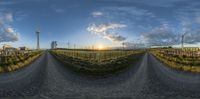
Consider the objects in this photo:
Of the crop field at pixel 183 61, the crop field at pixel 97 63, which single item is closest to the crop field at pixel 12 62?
the crop field at pixel 97 63

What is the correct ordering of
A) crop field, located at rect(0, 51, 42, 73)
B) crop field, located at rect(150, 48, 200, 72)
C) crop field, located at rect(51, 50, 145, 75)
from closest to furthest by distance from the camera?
crop field, located at rect(51, 50, 145, 75), crop field, located at rect(0, 51, 42, 73), crop field, located at rect(150, 48, 200, 72)

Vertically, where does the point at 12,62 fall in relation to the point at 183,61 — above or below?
above

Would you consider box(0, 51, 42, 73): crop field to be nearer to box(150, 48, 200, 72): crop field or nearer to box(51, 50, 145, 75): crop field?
box(51, 50, 145, 75): crop field

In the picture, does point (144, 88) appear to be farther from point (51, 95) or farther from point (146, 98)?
point (51, 95)

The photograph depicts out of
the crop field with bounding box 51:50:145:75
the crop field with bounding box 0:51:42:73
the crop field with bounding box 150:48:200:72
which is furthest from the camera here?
Result: the crop field with bounding box 150:48:200:72

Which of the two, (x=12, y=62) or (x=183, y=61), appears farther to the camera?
(x=183, y=61)

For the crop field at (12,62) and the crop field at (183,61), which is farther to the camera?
the crop field at (183,61)

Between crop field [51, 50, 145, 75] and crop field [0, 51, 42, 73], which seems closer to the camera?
crop field [51, 50, 145, 75]

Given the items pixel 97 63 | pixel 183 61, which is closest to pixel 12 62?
pixel 97 63

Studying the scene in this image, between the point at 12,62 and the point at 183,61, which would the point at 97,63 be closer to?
the point at 12,62

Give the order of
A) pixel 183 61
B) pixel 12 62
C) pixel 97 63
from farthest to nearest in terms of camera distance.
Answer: pixel 183 61 < pixel 97 63 < pixel 12 62

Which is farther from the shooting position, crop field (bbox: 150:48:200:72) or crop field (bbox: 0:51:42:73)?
crop field (bbox: 150:48:200:72)

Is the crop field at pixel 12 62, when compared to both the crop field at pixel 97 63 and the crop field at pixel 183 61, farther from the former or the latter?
the crop field at pixel 183 61

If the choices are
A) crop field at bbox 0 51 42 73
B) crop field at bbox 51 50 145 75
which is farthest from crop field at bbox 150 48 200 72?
crop field at bbox 0 51 42 73
